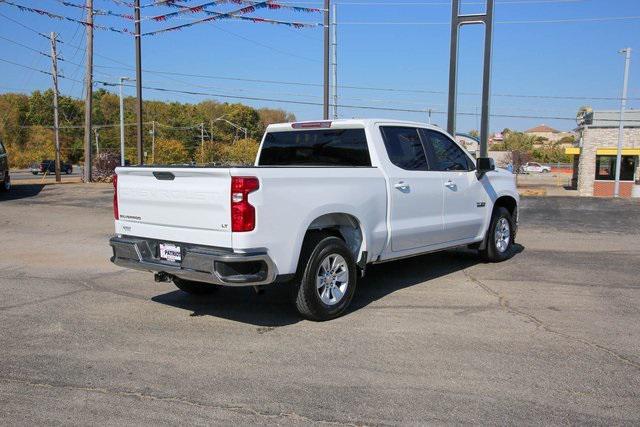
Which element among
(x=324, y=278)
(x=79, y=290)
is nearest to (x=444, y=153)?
(x=324, y=278)

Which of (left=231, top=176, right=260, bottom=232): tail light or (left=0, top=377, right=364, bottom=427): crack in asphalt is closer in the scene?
(left=0, top=377, right=364, bottom=427): crack in asphalt

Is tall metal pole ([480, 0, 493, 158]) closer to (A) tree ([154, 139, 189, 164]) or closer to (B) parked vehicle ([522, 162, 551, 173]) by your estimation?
(A) tree ([154, 139, 189, 164])

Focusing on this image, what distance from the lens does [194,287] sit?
21.7ft

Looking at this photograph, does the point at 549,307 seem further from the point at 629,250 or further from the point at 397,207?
the point at 629,250

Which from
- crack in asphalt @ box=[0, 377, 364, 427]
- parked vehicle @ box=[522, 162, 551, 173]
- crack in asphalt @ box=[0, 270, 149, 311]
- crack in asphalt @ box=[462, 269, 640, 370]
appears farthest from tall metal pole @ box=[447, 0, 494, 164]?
parked vehicle @ box=[522, 162, 551, 173]

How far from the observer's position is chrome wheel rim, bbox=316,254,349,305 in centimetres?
556

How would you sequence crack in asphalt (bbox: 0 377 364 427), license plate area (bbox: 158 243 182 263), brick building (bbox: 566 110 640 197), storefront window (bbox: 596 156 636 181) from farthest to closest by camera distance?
storefront window (bbox: 596 156 636 181)
brick building (bbox: 566 110 640 197)
license plate area (bbox: 158 243 182 263)
crack in asphalt (bbox: 0 377 364 427)

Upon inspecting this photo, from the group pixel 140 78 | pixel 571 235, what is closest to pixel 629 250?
pixel 571 235

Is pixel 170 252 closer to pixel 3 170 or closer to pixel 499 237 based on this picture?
pixel 499 237

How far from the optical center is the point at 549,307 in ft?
20.2

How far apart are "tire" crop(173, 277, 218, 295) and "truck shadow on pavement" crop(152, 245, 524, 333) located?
8 centimetres

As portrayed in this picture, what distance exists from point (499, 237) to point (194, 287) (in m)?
4.59

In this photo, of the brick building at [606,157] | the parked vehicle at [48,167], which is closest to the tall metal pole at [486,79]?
the brick building at [606,157]

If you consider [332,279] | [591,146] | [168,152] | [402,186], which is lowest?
[332,279]
